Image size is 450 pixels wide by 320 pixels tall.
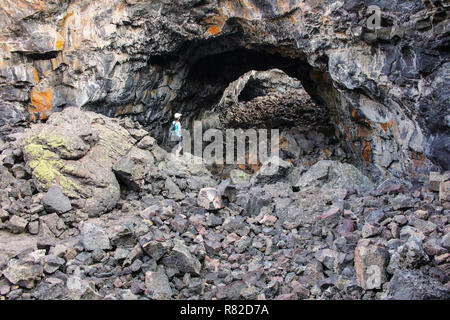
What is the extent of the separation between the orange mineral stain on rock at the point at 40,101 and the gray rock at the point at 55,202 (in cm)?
374

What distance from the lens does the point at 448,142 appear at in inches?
223

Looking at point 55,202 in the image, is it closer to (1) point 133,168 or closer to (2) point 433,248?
(1) point 133,168

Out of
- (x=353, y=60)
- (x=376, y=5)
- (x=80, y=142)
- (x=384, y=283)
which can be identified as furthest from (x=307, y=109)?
(x=384, y=283)

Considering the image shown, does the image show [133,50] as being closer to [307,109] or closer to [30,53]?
[30,53]

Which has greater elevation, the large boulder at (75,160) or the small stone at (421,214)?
the large boulder at (75,160)

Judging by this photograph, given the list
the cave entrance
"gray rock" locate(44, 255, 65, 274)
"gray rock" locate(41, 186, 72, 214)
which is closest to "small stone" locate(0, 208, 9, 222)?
"gray rock" locate(41, 186, 72, 214)

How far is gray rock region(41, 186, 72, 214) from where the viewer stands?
5.82 metres

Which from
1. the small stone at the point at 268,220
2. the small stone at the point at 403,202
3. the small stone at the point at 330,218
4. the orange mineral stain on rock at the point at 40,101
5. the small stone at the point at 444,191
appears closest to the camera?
the small stone at the point at 444,191

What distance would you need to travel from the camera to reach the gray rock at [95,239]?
4.80 meters

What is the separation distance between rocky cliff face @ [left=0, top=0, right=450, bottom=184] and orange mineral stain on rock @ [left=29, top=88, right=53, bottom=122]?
2 centimetres

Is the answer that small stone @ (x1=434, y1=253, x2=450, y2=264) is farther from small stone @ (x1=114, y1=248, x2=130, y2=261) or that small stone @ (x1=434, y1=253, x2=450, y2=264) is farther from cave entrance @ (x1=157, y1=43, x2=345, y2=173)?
cave entrance @ (x1=157, y1=43, x2=345, y2=173)

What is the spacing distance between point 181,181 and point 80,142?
2.19 meters

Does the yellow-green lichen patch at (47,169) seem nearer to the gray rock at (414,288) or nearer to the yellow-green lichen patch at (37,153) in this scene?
the yellow-green lichen patch at (37,153)

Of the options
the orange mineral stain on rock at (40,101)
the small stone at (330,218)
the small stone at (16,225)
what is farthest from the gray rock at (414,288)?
the orange mineral stain on rock at (40,101)
